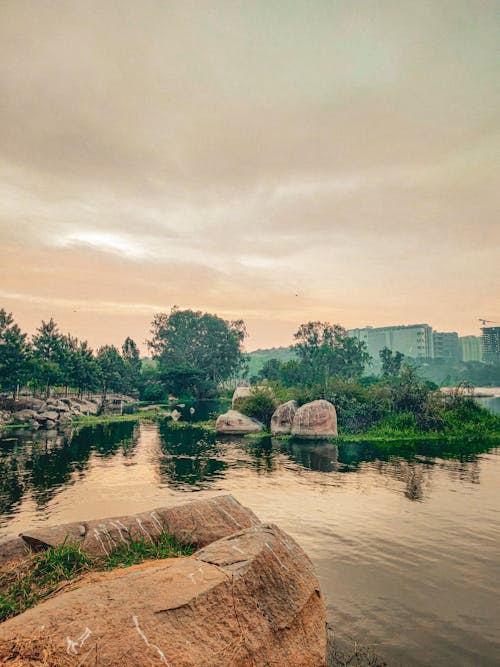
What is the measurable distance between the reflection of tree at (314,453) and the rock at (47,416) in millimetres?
24567

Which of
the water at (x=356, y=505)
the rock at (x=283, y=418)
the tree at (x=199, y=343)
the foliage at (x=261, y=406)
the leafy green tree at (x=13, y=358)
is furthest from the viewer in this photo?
the tree at (x=199, y=343)

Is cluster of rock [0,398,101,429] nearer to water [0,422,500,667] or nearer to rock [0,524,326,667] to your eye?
water [0,422,500,667]

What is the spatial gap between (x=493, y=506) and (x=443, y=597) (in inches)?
318

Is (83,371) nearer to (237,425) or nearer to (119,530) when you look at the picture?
(237,425)

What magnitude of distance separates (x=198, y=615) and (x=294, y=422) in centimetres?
2958

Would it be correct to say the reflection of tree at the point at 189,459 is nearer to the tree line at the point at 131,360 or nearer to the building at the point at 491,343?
the tree line at the point at 131,360

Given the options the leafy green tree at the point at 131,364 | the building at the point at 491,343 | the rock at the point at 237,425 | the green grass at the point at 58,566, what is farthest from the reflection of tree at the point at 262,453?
the building at the point at 491,343

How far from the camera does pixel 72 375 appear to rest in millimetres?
56656

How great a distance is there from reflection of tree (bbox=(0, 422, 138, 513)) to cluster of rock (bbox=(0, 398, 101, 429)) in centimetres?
424

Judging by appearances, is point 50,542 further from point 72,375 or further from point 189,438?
point 72,375

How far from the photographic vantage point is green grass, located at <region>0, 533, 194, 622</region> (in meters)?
7.11

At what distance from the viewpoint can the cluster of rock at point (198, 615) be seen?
463 centimetres

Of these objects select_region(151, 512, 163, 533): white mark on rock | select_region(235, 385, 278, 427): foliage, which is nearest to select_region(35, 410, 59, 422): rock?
select_region(235, 385, 278, 427): foliage

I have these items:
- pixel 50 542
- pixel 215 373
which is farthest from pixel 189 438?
pixel 215 373
